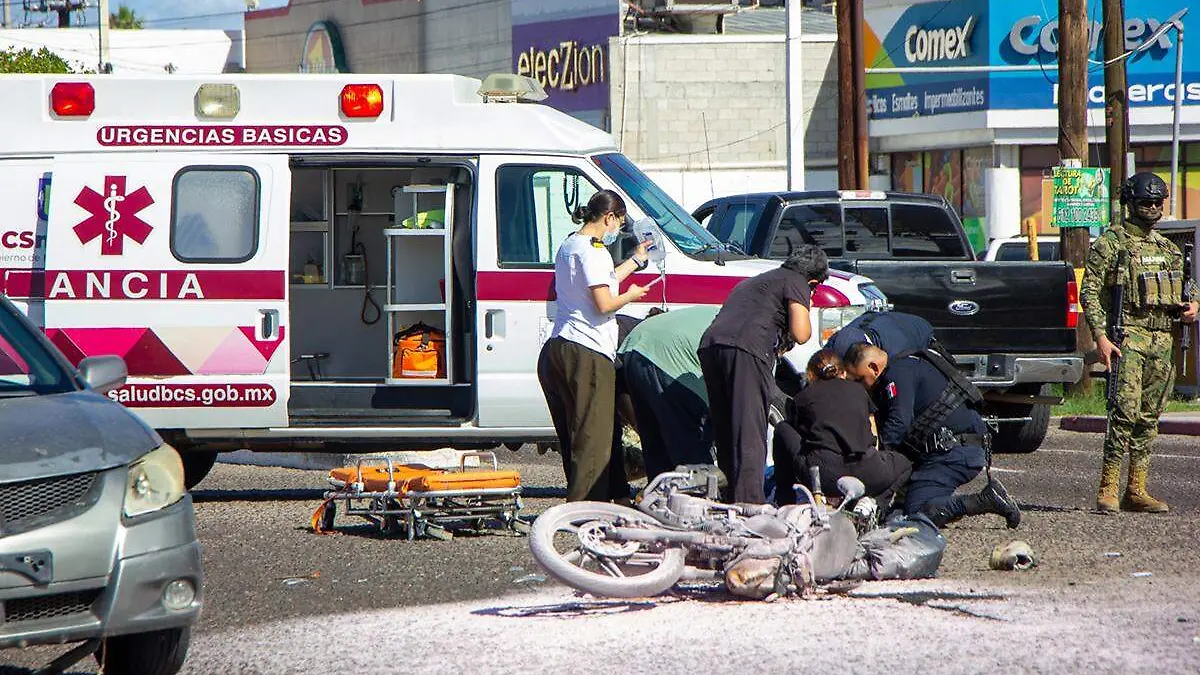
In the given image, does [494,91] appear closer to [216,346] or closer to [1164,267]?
[216,346]

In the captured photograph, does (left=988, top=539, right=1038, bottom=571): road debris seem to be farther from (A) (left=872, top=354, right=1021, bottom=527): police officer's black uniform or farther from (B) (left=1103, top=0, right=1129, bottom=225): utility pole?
(B) (left=1103, top=0, right=1129, bottom=225): utility pole

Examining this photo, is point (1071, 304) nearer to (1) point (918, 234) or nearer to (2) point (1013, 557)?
(1) point (918, 234)

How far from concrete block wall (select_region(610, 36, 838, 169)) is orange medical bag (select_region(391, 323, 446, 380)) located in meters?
26.9

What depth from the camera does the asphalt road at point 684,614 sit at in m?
6.37

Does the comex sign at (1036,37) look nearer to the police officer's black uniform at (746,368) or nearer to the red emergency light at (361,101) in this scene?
the red emergency light at (361,101)

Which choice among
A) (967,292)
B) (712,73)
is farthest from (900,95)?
(967,292)

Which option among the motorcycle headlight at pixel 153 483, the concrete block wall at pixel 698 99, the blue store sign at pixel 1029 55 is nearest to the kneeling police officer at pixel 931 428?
the motorcycle headlight at pixel 153 483

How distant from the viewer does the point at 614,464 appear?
32.0ft

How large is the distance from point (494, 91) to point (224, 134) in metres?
1.76

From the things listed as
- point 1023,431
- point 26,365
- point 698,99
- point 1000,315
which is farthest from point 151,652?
point 698,99

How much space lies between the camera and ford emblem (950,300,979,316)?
13.6 meters

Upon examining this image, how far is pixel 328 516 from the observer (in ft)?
33.3

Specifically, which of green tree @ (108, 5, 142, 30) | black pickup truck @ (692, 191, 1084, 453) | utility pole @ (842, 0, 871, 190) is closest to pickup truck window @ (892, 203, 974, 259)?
black pickup truck @ (692, 191, 1084, 453)

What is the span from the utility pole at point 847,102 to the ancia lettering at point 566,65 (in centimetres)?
1406
